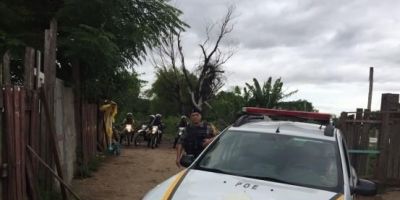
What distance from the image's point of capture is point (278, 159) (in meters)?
5.95

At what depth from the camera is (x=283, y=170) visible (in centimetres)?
579

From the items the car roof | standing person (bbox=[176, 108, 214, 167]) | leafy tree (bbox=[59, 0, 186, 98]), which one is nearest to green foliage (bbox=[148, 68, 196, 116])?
leafy tree (bbox=[59, 0, 186, 98])

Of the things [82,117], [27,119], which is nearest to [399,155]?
[82,117]

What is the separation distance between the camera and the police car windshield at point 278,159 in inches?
222

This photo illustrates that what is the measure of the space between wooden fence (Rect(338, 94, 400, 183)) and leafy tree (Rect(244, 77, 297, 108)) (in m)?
9.19

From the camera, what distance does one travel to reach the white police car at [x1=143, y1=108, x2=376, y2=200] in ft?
16.4

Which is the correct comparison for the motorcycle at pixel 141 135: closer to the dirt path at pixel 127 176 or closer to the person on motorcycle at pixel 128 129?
the person on motorcycle at pixel 128 129

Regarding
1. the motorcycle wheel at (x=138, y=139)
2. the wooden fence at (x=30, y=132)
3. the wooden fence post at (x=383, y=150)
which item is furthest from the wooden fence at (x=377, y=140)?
the motorcycle wheel at (x=138, y=139)

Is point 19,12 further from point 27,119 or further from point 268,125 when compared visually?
point 268,125

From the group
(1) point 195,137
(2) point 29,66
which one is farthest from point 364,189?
(2) point 29,66

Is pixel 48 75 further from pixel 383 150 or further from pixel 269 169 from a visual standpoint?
pixel 383 150

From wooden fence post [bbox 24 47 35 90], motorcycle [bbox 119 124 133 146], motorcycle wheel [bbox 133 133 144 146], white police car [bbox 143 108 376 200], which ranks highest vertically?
wooden fence post [bbox 24 47 35 90]

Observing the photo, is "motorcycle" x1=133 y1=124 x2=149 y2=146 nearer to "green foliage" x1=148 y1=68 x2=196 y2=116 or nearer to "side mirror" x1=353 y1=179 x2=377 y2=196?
"green foliage" x1=148 y1=68 x2=196 y2=116

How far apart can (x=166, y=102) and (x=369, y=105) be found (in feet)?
106
